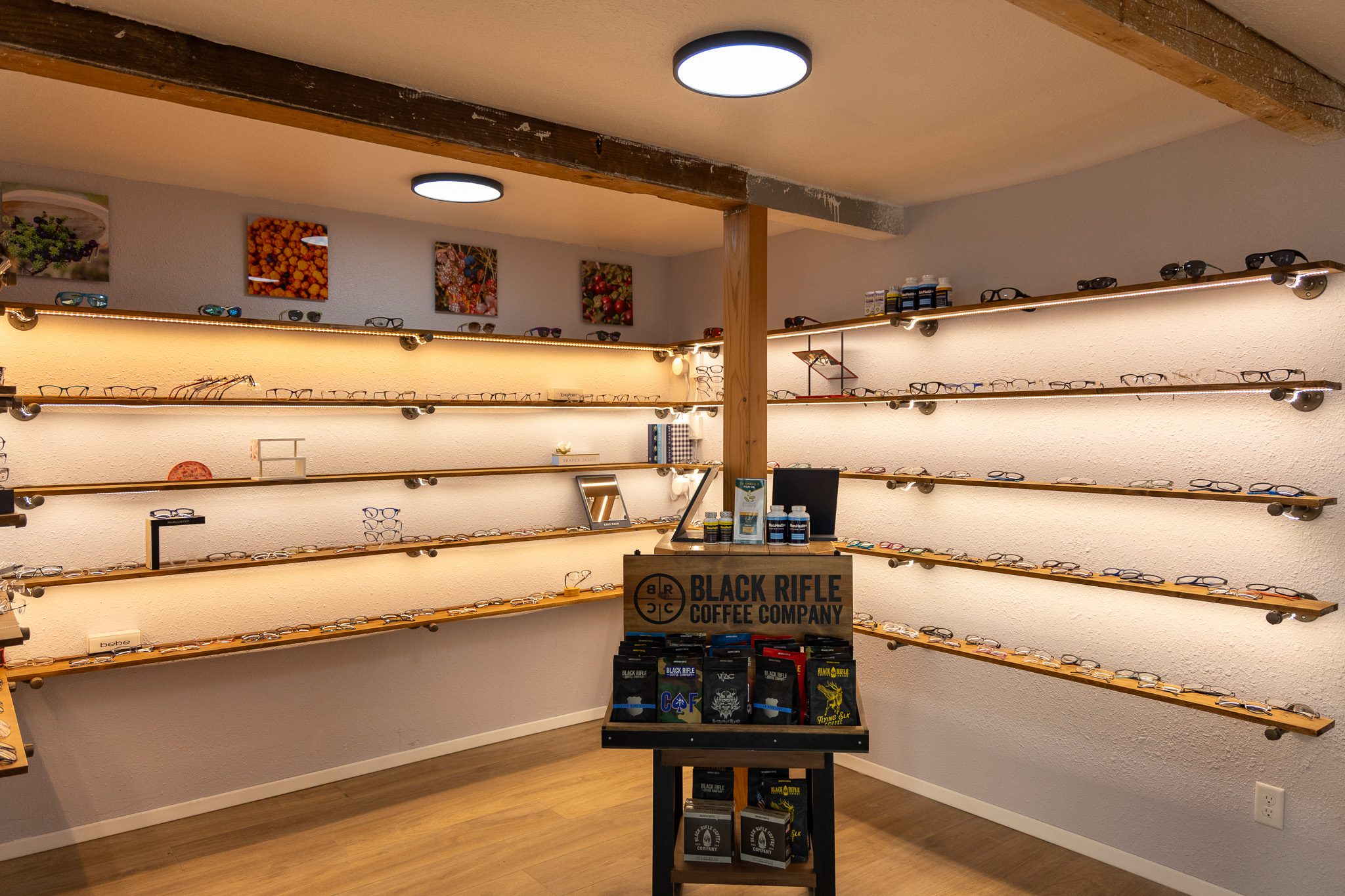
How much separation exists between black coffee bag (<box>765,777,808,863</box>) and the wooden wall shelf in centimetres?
221

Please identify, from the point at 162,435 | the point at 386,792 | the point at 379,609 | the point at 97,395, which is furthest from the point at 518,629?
the point at 97,395

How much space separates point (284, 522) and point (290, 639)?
0.63m

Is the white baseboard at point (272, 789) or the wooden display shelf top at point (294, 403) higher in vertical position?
the wooden display shelf top at point (294, 403)

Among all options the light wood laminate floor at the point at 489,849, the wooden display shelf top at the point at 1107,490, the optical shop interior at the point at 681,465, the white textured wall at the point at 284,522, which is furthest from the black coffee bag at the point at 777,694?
the white textured wall at the point at 284,522

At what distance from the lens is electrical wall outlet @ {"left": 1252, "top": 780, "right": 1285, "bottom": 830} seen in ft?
10.5

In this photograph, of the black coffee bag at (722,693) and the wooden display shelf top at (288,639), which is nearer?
the black coffee bag at (722,693)

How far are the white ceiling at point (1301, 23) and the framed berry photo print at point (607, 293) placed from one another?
394cm

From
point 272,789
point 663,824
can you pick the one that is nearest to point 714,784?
point 663,824

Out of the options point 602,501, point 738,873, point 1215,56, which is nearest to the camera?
point 1215,56

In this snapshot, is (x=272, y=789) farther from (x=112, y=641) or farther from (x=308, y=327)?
(x=308, y=327)

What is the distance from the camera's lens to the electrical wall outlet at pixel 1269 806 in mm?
3189

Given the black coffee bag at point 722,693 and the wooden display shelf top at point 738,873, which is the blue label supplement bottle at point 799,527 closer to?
the black coffee bag at point 722,693

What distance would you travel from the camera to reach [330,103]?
9.20 feet

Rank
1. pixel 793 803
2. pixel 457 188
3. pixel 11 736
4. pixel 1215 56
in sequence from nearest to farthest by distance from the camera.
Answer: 1. pixel 1215 56
2. pixel 11 736
3. pixel 793 803
4. pixel 457 188
